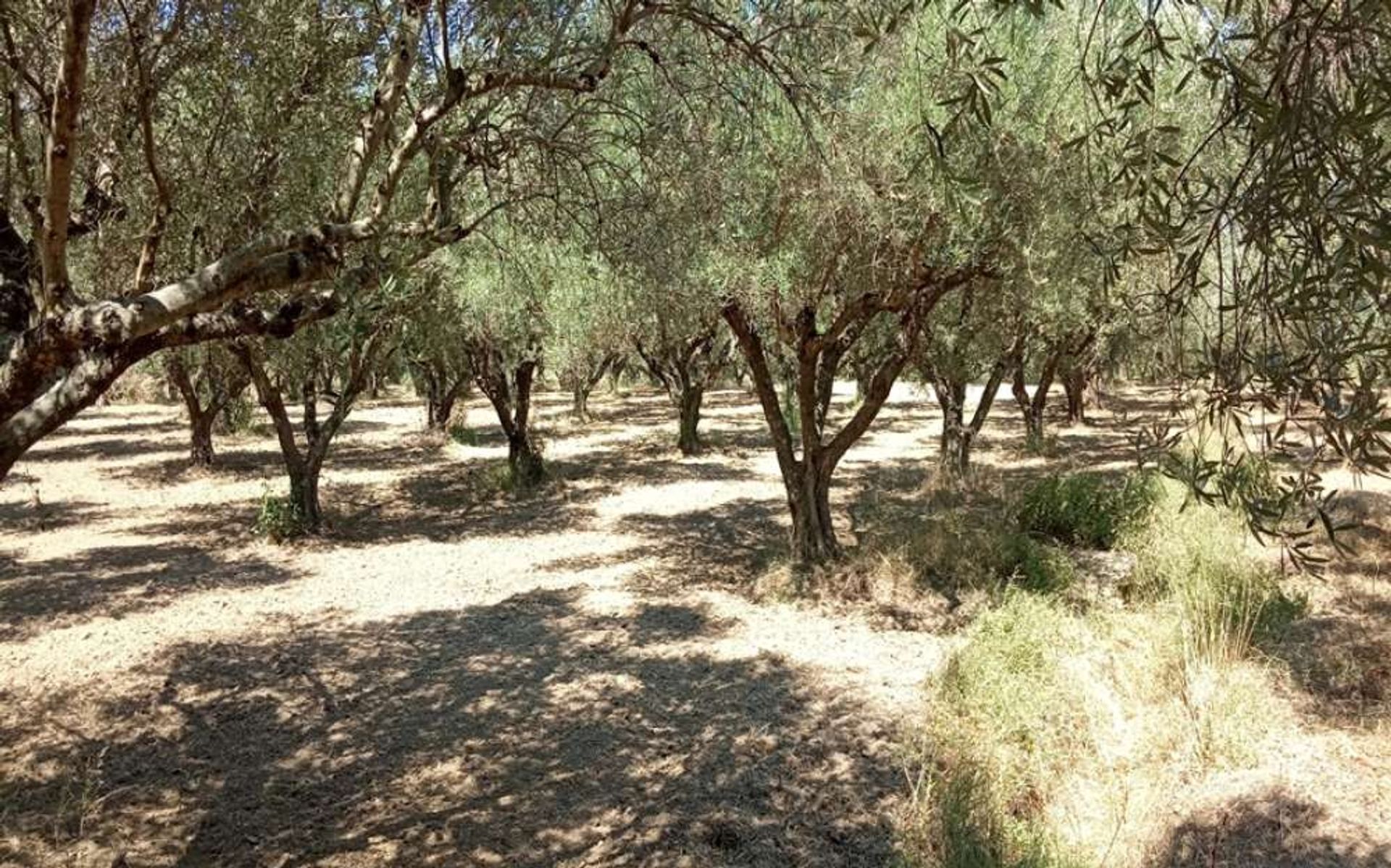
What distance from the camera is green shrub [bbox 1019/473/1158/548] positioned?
478 inches

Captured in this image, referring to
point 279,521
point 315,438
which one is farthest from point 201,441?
point 279,521

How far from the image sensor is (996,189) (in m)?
8.94

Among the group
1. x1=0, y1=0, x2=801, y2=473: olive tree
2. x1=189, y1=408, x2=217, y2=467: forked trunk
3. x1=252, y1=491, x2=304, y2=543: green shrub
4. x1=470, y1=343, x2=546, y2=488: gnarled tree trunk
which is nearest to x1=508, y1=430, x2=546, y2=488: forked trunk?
x1=470, y1=343, x2=546, y2=488: gnarled tree trunk

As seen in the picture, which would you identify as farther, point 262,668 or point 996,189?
point 996,189

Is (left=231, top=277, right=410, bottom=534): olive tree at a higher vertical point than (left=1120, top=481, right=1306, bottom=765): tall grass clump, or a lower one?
higher

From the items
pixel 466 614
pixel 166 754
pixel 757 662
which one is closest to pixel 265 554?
pixel 466 614

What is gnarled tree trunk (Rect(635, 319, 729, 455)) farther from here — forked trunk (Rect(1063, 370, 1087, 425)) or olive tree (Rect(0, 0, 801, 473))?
olive tree (Rect(0, 0, 801, 473))

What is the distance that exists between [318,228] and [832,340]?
24.9 ft

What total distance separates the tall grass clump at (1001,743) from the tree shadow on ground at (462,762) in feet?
1.35

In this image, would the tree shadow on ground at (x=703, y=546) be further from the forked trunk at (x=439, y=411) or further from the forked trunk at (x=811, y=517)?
the forked trunk at (x=439, y=411)

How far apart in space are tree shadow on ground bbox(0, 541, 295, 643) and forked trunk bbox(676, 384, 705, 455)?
12.0m

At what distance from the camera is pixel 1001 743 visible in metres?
6.01

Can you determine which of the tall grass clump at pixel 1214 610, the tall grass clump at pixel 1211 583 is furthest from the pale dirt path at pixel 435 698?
the tall grass clump at pixel 1211 583

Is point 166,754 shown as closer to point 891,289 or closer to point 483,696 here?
point 483,696
